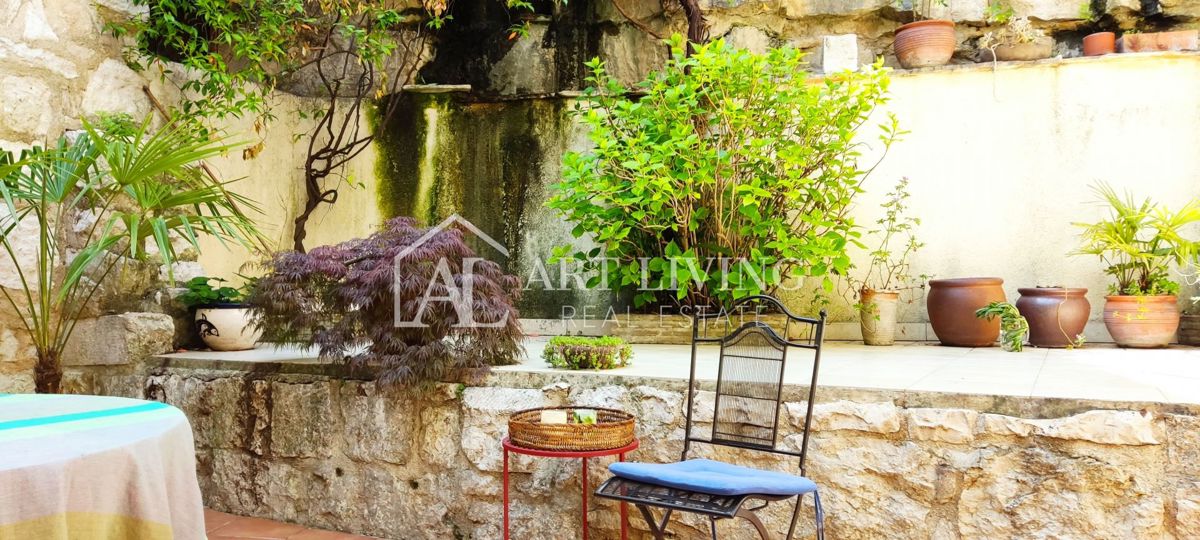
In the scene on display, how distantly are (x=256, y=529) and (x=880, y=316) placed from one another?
370 centimetres

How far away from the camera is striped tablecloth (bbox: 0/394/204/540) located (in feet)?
4.52

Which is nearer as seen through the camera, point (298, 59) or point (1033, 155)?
point (1033, 155)

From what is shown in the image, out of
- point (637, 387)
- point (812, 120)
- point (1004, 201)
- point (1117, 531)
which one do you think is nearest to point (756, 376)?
point (637, 387)

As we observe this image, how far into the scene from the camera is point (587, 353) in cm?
348

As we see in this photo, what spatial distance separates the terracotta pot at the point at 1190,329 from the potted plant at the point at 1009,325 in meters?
1.05

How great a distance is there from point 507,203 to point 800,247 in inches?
86.4

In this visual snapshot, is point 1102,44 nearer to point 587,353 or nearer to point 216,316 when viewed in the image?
point 587,353

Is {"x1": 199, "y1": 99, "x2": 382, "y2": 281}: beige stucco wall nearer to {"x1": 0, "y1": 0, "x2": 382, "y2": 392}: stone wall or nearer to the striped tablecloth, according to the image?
{"x1": 0, "y1": 0, "x2": 382, "y2": 392}: stone wall

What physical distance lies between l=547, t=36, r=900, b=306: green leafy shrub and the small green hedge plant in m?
1.08

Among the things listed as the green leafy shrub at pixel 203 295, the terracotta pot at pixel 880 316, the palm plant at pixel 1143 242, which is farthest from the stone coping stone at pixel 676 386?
the palm plant at pixel 1143 242

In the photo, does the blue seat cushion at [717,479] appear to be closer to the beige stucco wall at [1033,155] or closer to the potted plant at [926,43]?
the beige stucco wall at [1033,155]

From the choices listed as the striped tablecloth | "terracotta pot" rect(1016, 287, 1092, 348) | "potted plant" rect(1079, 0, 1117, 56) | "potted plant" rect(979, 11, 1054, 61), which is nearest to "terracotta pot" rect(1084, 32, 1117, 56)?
"potted plant" rect(1079, 0, 1117, 56)

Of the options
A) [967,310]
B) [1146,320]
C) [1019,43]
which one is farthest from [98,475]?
[1019,43]

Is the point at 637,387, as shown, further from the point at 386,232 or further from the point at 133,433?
the point at 133,433
